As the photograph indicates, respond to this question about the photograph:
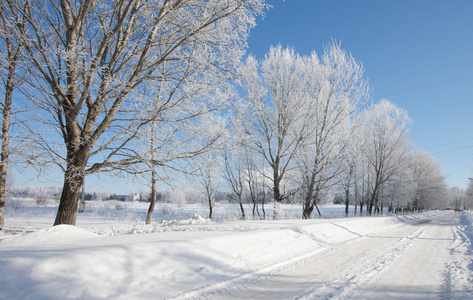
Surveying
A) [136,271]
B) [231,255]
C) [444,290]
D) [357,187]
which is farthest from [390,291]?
[357,187]

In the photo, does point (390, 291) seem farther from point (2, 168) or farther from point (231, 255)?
point (2, 168)

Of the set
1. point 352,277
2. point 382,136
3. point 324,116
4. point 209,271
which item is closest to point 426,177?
point 382,136

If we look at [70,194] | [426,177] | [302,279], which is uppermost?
[426,177]

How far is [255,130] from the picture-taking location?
46.1 feet

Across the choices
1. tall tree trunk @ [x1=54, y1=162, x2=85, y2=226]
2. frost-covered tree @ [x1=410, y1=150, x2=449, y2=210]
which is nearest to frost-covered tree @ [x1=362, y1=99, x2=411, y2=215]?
frost-covered tree @ [x1=410, y1=150, x2=449, y2=210]

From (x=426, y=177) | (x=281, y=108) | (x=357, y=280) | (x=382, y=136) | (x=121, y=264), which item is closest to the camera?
(x=121, y=264)

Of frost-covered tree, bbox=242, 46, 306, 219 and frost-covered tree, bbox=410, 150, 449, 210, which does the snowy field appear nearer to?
frost-covered tree, bbox=242, 46, 306, 219

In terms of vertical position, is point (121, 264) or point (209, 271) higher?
point (121, 264)

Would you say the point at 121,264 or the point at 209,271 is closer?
the point at 121,264

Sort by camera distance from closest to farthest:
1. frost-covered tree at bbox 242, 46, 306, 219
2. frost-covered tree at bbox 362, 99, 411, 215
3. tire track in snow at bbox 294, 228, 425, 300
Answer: tire track in snow at bbox 294, 228, 425, 300, frost-covered tree at bbox 242, 46, 306, 219, frost-covered tree at bbox 362, 99, 411, 215

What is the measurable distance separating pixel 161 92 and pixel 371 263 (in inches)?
220

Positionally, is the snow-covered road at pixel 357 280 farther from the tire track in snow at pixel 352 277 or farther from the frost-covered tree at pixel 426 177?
the frost-covered tree at pixel 426 177

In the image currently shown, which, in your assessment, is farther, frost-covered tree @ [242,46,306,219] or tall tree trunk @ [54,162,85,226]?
frost-covered tree @ [242,46,306,219]

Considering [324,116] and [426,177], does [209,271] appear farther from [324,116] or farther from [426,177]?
[426,177]
